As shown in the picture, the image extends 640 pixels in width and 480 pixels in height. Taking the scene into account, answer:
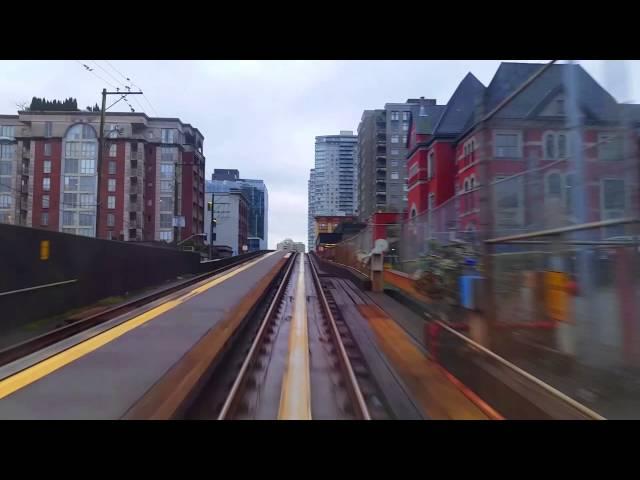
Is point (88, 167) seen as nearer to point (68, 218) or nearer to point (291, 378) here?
point (68, 218)

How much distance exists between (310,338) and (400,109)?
310 ft

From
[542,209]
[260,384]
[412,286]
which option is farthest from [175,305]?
[542,209]

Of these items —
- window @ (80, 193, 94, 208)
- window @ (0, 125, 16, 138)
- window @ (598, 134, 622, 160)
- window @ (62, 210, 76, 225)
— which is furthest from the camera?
window @ (62, 210, 76, 225)

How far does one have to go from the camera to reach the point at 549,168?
616 cm

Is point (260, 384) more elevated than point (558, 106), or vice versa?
point (558, 106)

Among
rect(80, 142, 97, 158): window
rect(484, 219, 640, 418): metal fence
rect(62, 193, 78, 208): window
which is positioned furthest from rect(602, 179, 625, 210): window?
rect(80, 142, 97, 158): window

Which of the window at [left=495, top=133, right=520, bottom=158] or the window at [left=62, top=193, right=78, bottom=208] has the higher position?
the window at [left=62, top=193, right=78, bottom=208]

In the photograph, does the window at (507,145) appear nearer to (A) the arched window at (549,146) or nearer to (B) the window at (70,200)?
(A) the arched window at (549,146)

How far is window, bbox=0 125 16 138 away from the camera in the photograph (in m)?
24.5

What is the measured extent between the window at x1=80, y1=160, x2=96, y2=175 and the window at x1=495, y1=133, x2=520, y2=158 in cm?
2846

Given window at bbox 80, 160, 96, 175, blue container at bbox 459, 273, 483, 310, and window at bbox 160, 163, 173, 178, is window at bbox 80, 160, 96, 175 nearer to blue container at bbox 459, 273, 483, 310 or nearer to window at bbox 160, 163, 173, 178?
blue container at bbox 459, 273, 483, 310
